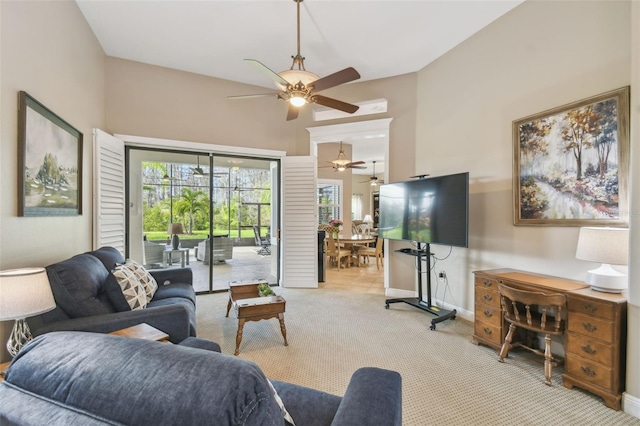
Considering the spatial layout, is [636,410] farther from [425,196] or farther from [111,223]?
[111,223]

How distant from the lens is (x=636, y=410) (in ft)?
6.42

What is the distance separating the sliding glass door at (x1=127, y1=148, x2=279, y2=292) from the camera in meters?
4.71

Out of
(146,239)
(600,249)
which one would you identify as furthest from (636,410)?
(146,239)

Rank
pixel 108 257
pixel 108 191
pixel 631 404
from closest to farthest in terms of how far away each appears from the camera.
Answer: pixel 631 404 → pixel 108 257 → pixel 108 191

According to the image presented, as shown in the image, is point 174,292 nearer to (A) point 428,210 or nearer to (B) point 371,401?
(B) point 371,401

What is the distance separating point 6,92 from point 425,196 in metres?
3.81

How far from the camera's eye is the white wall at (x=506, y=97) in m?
2.49

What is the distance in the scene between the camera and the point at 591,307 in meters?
2.15

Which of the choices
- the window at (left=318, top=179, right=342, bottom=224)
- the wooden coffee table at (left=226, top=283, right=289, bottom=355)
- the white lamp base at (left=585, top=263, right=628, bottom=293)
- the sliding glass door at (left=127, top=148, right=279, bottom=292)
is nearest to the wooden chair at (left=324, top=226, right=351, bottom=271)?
the sliding glass door at (left=127, top=148, right=279, bottom=292)

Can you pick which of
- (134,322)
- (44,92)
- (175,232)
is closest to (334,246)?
(175,232)

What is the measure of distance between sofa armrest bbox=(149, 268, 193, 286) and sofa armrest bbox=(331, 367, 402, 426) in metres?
2.82

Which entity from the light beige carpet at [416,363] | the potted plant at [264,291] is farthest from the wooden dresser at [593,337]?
the potted plant at [264,291]

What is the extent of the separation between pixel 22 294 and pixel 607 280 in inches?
149

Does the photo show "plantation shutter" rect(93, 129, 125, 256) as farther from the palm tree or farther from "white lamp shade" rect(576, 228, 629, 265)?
"white lamp shade" rect(576, 228, 629, 265)
